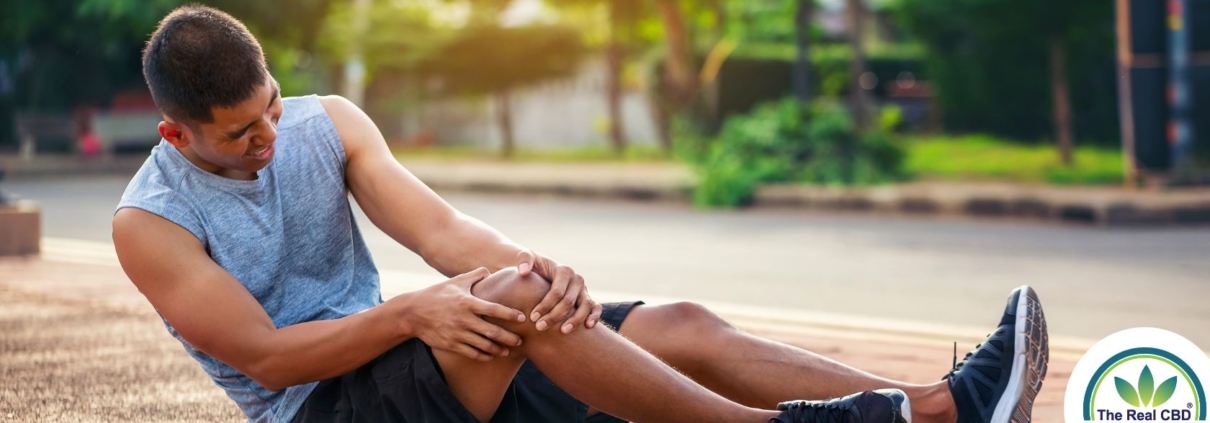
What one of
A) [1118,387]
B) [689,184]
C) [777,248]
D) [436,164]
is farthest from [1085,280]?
[436,164]

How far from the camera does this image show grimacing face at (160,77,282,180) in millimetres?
2682

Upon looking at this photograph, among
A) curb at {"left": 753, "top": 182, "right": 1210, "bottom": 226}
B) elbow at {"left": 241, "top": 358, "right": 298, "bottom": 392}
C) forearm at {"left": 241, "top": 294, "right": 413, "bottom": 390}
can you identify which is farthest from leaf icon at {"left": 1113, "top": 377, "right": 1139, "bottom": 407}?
curb at {"left": 753, "top": 182, "right": 1210, "bottom": 226}

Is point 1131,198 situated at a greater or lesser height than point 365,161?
lesser

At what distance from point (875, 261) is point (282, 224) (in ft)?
19.4

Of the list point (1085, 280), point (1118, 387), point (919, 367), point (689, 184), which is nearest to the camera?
point (1118, 387)

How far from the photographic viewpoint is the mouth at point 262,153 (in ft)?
9.03

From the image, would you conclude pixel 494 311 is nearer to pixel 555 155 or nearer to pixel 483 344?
pixel 483 344

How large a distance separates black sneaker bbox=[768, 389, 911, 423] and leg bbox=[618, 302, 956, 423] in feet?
0.56

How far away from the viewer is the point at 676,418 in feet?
9.21

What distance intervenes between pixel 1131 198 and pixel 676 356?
28.9ft

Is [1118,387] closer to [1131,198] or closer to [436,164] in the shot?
[1131,198]

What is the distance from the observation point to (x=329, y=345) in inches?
105

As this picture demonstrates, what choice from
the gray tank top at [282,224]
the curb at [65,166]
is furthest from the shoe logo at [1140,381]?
the curb at [65,166]

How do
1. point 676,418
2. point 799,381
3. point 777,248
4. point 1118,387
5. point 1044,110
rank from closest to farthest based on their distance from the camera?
point 676,418
point 799,381
point 1118,387
point 777,248
point 1044,110
